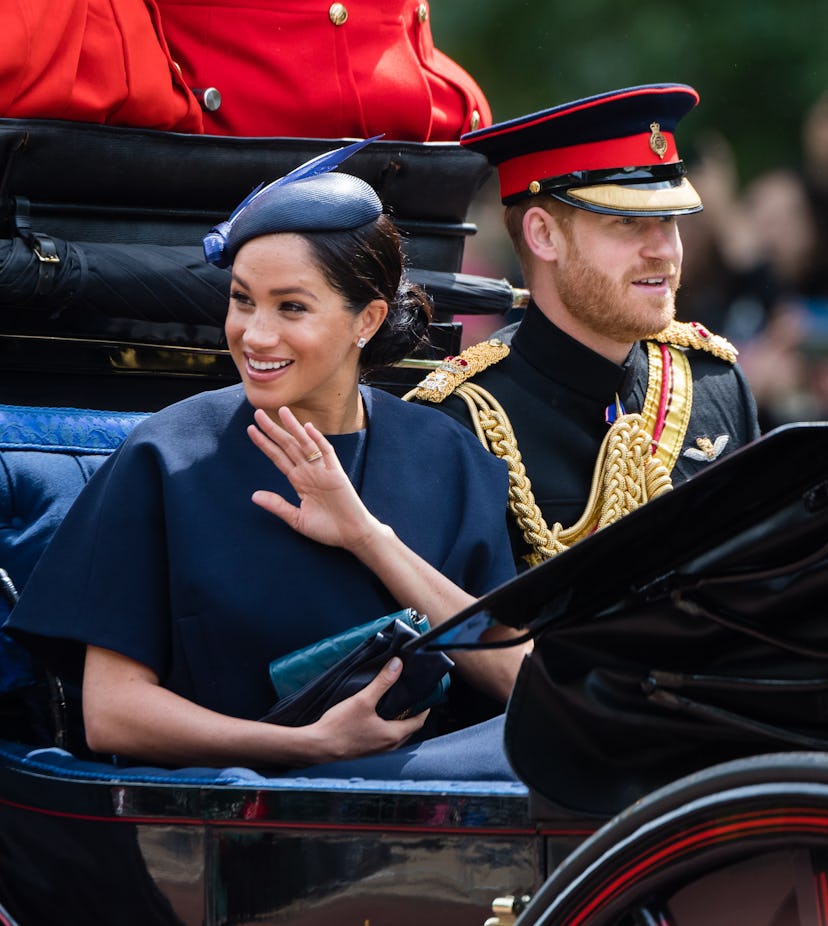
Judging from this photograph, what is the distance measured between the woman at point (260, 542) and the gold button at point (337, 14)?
0.73m

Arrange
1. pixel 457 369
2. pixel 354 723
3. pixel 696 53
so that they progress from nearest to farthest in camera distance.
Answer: pixel 354 723, pixel 457 369, pixel 696 53

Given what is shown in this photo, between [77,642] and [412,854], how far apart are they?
0.65 meters

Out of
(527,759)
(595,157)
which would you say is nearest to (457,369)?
(595,157)

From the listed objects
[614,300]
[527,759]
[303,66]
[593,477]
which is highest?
[303,66]

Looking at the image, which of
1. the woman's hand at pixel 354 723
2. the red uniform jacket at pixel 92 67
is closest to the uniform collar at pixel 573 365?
the red uniform jacket at pixel 92 67

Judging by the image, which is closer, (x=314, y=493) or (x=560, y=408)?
(x=314, y=493)

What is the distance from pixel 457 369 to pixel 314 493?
2.86 ft

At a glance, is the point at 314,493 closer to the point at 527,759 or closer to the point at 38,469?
the point at 38,469

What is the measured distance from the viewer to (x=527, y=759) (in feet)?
6.77

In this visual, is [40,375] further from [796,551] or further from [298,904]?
[796,551]

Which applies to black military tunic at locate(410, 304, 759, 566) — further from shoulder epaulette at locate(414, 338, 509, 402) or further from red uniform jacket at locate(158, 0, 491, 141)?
red uniform jacket at locate(158, 0, 491, 141)

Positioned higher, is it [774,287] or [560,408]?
[774,287]

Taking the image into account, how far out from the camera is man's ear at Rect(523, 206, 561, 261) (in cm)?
338

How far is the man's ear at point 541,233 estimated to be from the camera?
11.1 feet
